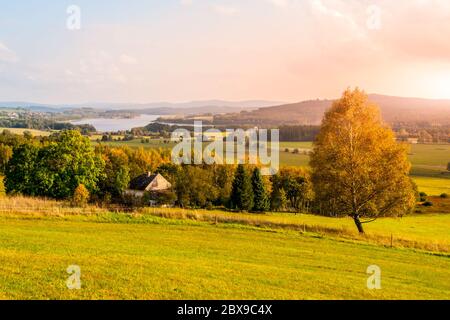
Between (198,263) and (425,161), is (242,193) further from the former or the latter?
(198,263)

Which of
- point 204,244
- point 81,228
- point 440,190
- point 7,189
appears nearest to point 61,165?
point 7,189

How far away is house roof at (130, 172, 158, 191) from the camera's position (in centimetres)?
8394

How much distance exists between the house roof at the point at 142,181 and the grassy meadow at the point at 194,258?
1834 inches

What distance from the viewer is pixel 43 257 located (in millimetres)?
16938

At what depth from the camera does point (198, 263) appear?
18.5 meters

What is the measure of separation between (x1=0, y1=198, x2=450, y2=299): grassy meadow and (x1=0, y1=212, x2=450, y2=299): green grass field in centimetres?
4

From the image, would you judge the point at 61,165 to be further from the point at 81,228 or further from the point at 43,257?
the point at 43,257

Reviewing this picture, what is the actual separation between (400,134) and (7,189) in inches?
4822

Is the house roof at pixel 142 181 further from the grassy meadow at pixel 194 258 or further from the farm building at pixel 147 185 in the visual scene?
the grassy meadow at pixel 194 258

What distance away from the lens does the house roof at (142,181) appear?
275 ft

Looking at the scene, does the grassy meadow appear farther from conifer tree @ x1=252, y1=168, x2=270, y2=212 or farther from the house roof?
the house roof

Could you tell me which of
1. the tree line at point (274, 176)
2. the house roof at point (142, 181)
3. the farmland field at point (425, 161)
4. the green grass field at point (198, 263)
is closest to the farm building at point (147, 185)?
the house roof at point (142, 181)

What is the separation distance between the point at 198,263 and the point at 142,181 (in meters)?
68.9

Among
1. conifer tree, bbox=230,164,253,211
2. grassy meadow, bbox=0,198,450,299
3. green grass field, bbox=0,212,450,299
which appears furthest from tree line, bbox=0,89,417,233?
green grass field, bbox=0,212,450,299
